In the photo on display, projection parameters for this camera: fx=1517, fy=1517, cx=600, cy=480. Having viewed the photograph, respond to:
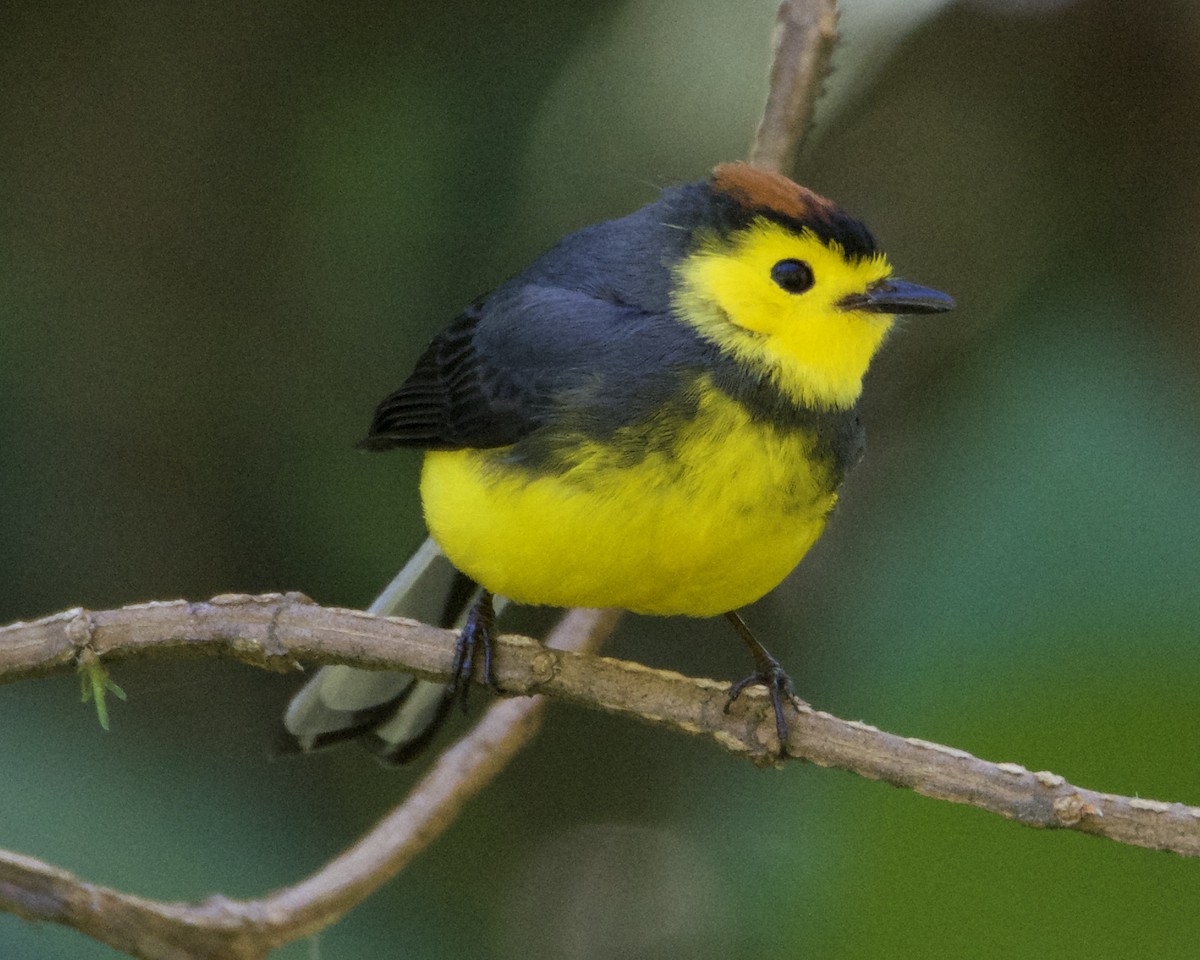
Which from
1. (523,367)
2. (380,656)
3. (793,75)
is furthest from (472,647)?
(793,75)

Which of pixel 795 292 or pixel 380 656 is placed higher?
pixel 795 292

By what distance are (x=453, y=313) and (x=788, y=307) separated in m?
1.14

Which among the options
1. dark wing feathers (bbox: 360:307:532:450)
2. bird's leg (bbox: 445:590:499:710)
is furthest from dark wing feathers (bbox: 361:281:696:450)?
bird's leg (bbox: 445:590:499:710)

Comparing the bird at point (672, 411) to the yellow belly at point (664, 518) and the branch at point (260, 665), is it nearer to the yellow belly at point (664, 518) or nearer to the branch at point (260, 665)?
the yellow belly at point (664, 518)

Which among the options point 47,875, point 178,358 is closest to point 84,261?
point 178,358

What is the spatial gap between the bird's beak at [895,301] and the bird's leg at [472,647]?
24.4 inches

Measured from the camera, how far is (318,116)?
9.57ft


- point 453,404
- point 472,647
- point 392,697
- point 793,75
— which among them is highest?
point 793,75

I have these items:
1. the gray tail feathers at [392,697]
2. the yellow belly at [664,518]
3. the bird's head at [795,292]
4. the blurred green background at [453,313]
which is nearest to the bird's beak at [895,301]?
the bird's head at [795,292]

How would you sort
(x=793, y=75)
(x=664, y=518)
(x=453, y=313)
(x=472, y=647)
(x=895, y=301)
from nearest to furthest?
(x=664, y=518)
(x=895, y=301)
(x=472, y=647)
(x=793, y=75)
(x=453, y=313)

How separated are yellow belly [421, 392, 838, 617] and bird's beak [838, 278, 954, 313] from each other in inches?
7.2

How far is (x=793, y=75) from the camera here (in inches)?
90.2

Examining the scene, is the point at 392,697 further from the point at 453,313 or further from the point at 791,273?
the point at 791,273

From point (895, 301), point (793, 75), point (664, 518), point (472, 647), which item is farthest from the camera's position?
point (793, 75)
